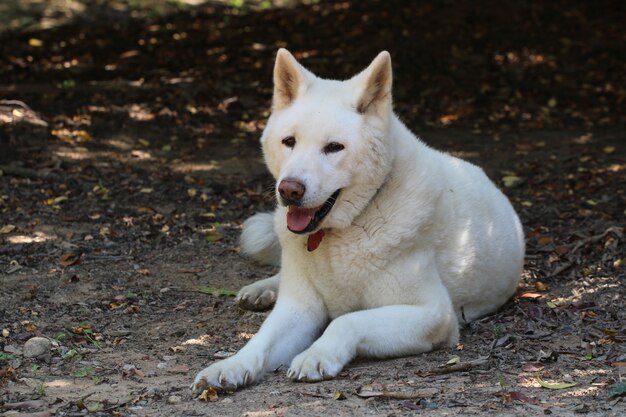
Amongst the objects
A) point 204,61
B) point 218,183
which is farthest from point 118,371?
point 204,61

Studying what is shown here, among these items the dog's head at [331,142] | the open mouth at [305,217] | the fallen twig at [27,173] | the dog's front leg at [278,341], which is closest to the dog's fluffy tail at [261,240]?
the dog's front leg at [278,341]

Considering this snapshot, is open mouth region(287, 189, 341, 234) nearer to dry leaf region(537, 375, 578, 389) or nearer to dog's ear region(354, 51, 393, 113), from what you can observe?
dog's ear region(354, 51, 393, 113)

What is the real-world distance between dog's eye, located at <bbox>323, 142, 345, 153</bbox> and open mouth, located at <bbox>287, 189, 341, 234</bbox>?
0.22 metres

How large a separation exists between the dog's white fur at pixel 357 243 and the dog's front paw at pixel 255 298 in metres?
0.65

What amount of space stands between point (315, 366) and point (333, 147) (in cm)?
111

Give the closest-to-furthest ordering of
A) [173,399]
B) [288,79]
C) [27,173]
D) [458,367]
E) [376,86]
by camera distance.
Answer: [173,399]
[458,367]
[376,86]
[288,79]
[27,173]

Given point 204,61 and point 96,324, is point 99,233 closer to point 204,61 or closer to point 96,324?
point 96,324

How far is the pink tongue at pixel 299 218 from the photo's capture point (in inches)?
189

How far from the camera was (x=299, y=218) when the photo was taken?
190 inches

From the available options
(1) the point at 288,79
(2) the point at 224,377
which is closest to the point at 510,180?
(1) the point at 288,79

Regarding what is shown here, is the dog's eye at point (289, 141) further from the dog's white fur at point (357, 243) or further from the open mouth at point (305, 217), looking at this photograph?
the open mouth at point (305, 217)

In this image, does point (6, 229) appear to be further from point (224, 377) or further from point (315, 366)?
point (315, 366)

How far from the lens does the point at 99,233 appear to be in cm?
734

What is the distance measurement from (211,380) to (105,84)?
7298mm
